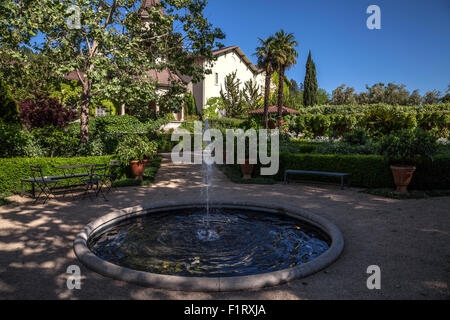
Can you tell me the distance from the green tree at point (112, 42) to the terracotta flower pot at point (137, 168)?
2541 millimetres

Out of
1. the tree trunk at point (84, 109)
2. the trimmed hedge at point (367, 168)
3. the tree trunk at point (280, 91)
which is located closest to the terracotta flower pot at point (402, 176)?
the trimmed hedge at point (367, 168)

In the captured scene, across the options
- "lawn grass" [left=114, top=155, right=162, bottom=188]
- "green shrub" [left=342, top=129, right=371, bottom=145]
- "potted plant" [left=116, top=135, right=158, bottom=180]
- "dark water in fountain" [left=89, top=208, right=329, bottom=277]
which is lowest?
"dark water in fountain" [left=89, top=208, right=329, bottom=277]

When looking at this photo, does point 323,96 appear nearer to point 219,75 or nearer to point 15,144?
point 219,75

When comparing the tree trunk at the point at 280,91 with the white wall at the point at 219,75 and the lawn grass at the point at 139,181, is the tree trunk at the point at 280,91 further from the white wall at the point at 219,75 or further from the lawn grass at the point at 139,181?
the lawn grass at the point at 139,181

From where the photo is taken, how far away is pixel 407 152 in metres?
8.95

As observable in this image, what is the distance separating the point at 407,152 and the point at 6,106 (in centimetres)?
1555

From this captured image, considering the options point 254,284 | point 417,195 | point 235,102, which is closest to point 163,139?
point 235,102

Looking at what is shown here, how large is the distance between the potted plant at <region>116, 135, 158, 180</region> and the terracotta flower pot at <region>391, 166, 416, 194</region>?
867 cm

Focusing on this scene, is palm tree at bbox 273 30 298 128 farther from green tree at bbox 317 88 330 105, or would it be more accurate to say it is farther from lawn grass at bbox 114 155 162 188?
green tree at bbox 317 88 330 105

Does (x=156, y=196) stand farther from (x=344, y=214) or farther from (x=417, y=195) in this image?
(x=417, y=195)

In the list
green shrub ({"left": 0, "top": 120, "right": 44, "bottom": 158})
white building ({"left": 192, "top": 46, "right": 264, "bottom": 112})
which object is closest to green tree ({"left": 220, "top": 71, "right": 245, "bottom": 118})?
white building ({"left": 192, "top": 46, "right": 264, "bottom": 112})

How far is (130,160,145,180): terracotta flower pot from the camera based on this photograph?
11.3 meters
